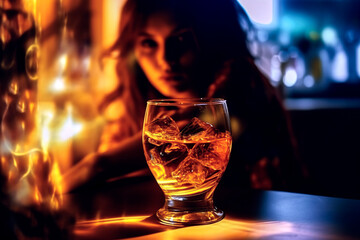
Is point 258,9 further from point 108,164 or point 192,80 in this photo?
point 108,164

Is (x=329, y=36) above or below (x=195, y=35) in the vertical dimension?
below

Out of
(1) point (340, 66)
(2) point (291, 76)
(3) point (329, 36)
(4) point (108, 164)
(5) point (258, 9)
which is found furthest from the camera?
(3) point (329, 36)

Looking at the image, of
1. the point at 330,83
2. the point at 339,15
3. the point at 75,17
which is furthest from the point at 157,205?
the point at 339,15

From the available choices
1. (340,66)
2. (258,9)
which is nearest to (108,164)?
(258,9)

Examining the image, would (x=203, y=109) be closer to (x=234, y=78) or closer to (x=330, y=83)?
(x=234, y=78)

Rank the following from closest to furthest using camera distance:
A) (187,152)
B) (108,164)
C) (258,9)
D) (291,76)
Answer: (187,152)
(108,164)
(258,9)
(291,76)

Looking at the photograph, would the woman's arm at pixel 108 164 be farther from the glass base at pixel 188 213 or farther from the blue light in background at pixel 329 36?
the blue light in background at pixel 329 36
